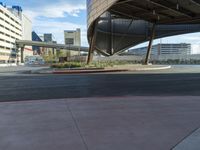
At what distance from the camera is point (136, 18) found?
52.7m

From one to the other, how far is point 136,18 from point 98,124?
45750mm

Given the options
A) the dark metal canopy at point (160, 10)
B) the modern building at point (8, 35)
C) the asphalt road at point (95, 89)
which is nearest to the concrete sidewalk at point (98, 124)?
the asphalt road at point (95, 89)

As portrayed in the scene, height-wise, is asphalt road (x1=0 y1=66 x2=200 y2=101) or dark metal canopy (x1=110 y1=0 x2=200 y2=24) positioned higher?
dark metal canopy (x1=110 y1=0 x2=200 y2=24)

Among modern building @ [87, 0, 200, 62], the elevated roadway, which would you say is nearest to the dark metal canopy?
modern building @ [87, 0, 200, 62]

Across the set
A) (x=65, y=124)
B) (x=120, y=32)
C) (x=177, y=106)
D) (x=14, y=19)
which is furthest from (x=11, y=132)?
(x=14, y=19)

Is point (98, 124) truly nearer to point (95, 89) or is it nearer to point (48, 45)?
point (95, 89)

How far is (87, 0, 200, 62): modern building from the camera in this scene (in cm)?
4196

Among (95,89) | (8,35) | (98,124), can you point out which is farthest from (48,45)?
(98,124)

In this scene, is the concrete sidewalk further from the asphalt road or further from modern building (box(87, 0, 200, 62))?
modern building (box(87, 0, 200, 62))

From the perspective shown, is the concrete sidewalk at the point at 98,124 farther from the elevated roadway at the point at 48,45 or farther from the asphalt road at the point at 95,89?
the elevated roadway at the point at 48,45

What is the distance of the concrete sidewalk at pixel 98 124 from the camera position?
654 cm

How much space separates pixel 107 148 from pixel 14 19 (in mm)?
170874

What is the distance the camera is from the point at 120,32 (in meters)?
79.4

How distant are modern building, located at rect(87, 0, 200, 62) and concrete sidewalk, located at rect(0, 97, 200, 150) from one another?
2497cm
